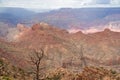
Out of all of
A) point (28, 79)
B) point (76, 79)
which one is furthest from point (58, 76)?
point (28, 79)

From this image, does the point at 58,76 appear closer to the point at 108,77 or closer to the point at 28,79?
the point at 108,77

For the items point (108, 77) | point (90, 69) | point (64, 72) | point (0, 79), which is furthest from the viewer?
point (64, 72)

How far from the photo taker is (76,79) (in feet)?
430

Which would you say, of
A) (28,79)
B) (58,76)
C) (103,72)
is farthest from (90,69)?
(28,79)

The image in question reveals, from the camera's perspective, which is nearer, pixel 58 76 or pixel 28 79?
pixel 28 79

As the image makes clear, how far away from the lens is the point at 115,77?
130m

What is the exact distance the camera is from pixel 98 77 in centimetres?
13000

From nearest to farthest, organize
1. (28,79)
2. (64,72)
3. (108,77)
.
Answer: (28,79) → (108,77) → (64,72)

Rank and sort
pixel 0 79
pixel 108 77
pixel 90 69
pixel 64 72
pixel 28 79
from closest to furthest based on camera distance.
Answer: pixel 0 79 → pixel 28 79 → pixel 108 77 → pixel 90 69 → pixel 64 72

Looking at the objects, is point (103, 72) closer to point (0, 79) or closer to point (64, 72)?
point (64, 72)

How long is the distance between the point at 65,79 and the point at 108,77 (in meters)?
17.6

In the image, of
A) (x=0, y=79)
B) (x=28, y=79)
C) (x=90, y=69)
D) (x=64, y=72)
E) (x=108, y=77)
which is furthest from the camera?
(x=64, y=72)

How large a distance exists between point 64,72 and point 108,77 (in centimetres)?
2723

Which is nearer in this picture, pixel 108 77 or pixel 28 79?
pixel 28 79
